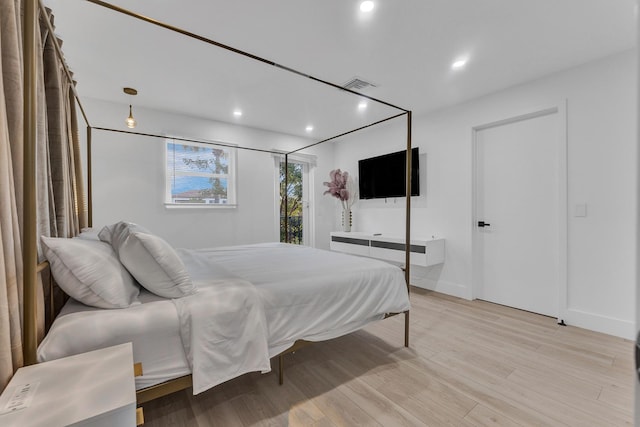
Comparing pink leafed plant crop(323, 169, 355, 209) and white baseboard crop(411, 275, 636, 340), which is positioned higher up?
pink leafed plant crop(323, 169, 355, 209)

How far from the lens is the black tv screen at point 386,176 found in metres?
4.18

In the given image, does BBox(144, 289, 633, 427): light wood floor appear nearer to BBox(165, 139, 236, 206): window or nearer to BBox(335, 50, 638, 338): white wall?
BBox(335, 50, 638, 338): white wall

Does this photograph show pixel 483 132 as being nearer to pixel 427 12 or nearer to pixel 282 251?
pixel 427 12

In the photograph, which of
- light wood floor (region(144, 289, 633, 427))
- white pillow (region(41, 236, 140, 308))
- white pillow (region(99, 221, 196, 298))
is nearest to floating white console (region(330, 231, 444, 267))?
light wood floor (region(144, 289, 633, 427))

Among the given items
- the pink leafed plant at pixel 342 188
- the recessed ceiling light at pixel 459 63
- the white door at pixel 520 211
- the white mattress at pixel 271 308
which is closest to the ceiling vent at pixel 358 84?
the recessed ceiling light at pixel 459 63

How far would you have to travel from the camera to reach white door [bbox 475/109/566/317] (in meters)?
2.97

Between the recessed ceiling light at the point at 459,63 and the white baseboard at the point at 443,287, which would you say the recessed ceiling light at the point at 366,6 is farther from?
the white baseboard at the point at 443,287

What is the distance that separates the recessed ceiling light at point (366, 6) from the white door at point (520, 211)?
2.33 metres

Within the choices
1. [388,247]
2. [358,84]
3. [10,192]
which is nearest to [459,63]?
[358,84]

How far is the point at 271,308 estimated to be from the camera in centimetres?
161

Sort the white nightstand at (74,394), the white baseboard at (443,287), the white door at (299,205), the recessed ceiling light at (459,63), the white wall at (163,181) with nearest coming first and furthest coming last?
the white nightstand at (74,394) → the recessed ceiling light at (459,63) → the white wall at (163,181) → the white baseboard at (443,287) → the white door at (299,205)

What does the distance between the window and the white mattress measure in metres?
1.51

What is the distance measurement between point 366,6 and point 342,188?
3.32 metres

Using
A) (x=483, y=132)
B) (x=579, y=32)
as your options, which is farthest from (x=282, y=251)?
(x=579, y=32)
